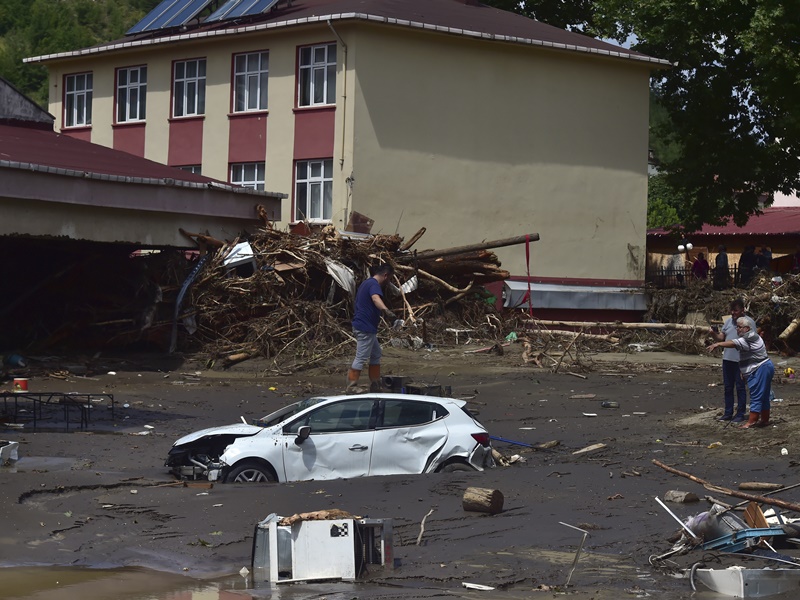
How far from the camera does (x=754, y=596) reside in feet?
28.6

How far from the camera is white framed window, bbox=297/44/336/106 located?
109 ft

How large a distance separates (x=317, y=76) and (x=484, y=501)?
23831 millimetres

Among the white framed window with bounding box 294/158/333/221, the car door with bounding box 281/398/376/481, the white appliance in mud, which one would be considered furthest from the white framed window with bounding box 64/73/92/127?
the white appliance in mud

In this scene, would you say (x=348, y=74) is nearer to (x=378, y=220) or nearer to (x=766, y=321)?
(x=378, y=220)

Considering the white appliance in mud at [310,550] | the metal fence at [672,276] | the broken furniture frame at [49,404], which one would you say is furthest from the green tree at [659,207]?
the white appliance in mud at [310,550]

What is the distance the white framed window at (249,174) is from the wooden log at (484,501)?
24.5 metres

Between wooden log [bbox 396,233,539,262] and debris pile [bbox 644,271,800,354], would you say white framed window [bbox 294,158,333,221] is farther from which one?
debris pile [bbox 644,271,800,354]

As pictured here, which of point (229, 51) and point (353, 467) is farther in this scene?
point (229, 51)

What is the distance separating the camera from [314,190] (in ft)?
110

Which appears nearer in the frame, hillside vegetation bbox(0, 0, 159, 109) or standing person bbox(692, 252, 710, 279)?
standing person bbox(692, 252, 710, 279)

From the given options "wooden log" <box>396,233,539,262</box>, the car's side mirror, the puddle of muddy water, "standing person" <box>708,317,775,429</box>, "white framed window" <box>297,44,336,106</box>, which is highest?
"white framed window" <box>297,44,336,106</box>

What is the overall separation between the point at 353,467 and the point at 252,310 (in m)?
12.9

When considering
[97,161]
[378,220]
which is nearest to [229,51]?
[378,220]

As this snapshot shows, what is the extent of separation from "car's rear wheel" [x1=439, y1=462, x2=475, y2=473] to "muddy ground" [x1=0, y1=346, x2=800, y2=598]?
0.89 feet
